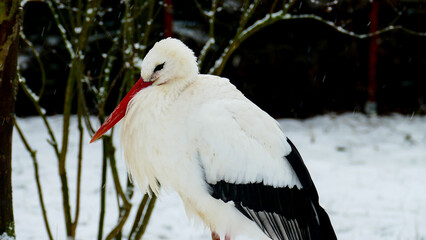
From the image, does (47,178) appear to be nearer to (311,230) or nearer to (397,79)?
(311,230)

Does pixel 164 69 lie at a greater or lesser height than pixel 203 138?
greater

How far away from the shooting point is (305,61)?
8.75 meters

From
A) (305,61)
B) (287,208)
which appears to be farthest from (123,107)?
(305,61)

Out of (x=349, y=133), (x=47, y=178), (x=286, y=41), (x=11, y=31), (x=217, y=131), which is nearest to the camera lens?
(x=217, y=131)

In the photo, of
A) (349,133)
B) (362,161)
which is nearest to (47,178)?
(362,161)

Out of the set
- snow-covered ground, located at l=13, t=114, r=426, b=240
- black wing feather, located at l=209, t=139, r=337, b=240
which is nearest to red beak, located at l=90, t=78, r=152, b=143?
black wing feather, located at l=209, t=139, r=337, b=240

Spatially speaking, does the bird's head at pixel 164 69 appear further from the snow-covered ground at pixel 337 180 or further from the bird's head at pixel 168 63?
the snow-covered ground at pixel 337 180

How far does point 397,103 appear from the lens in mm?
9422

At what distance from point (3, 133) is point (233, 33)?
135 centimetres

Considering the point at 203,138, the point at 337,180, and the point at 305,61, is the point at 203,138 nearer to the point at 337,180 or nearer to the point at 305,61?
the point at 337,180

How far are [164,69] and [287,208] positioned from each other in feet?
2.84

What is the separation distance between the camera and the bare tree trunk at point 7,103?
2.68 metres

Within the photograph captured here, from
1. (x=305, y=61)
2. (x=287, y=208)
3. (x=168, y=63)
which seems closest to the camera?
(x=168, y=63)

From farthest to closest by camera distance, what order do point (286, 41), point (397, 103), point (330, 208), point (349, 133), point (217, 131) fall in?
1. point (397, 103)
2. point (286, 41)
3. point (349, 133)
4. point (330, 208)
5. point (217, 131)
